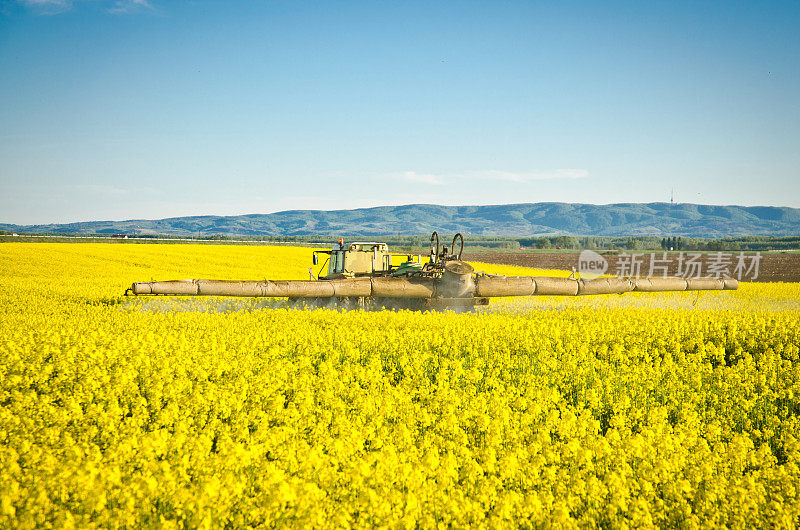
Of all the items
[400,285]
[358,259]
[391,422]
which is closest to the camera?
[391,422]

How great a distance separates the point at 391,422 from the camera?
6.29m

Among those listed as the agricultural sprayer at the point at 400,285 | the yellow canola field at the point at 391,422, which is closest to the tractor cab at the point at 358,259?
the agricultural sprayer at the point at 400,285

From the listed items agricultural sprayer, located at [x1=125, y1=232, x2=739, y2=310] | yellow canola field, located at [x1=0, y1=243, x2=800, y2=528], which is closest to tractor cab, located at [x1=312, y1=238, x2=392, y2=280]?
agricultural sprayer, located at [x1=125, y1=232, x2=739, y2=310]

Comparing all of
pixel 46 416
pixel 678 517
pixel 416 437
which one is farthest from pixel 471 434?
pixel 46 416

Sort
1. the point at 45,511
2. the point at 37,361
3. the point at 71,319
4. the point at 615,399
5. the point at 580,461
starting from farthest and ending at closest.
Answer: the point at 71,319 → the point at 37,361 → the point at 615,399 → the point at 580,461 → the point at 45,511

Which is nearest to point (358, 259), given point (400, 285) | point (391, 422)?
point (400, 285)

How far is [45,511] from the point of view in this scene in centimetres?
387

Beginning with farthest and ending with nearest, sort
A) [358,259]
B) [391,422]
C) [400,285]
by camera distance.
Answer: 1. [358,259]
2. [400,285]
3. [391,422]

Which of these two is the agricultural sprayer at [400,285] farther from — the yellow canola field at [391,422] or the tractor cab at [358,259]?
the yellow canola field at [391,422]

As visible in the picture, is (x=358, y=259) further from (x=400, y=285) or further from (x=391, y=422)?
(x=391, y=422)

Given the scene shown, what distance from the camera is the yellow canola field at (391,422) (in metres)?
4.04

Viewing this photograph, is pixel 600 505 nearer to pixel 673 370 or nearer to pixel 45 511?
pixel 45 511

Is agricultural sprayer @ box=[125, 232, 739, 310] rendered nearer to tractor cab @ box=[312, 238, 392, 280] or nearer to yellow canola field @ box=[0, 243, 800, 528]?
tractor cab @ box=[312, 238, 392, 280]

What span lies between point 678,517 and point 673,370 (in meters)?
4.67
